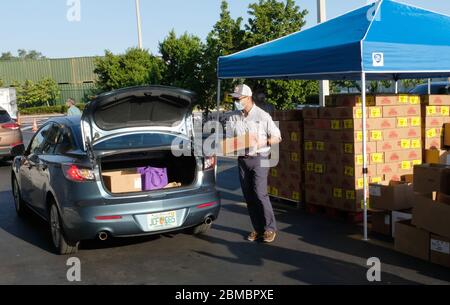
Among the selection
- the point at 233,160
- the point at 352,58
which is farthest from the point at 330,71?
the point at 233,160

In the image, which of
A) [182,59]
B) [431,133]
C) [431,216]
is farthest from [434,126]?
[182,59]

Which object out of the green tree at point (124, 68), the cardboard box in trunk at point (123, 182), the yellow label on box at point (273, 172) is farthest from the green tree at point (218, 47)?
the cardboard box in trunk at point (123, 182)

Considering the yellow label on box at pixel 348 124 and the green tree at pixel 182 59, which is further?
the green tree at pixel 182 59

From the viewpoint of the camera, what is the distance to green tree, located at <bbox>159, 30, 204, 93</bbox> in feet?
61.5

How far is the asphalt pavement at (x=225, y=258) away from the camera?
4957 millimetres

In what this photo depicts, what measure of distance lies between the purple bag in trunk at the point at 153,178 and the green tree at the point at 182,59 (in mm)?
12326

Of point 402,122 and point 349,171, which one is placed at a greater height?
point 402,122

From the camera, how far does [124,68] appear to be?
83.8 feet

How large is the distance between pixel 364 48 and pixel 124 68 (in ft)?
68.4

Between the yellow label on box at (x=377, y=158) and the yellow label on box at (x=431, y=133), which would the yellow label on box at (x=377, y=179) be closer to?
the yellow label on box at (x=377, y=158)

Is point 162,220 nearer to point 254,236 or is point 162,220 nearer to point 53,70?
point 254,236

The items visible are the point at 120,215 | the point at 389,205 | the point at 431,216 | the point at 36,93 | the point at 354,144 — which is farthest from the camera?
the point at 36,93

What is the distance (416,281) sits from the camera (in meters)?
4.73
